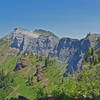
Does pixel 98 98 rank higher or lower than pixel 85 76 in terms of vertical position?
lower

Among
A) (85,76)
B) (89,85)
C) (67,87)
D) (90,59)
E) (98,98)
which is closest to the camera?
(98,98)

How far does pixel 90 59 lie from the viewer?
647 feet

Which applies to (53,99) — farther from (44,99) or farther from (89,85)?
(89,85)

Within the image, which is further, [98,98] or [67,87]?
[67,87]

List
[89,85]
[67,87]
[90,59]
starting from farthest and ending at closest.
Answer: [90,59] < [67,87] < [89,85]

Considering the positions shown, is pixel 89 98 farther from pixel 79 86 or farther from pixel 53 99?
pixel 53 99

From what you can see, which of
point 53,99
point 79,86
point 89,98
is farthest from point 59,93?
point 89,98

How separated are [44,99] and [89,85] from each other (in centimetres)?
1551

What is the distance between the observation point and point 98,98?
4662cm

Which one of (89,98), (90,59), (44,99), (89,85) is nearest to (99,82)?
(89,85)

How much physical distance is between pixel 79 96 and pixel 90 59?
6062 inches

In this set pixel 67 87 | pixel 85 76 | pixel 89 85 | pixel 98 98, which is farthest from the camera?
pixel 85 76

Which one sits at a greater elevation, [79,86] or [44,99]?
[79,86]

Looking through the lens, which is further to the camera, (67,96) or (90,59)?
(90,59)
